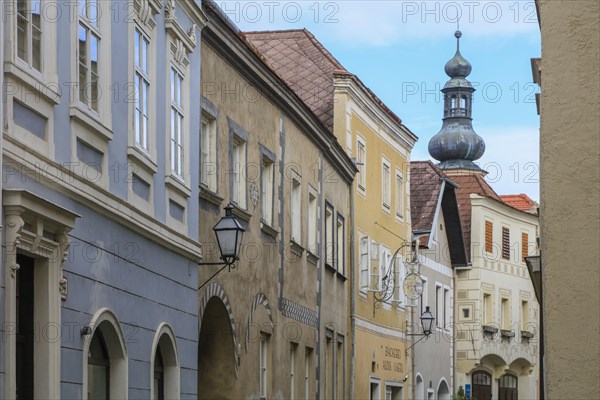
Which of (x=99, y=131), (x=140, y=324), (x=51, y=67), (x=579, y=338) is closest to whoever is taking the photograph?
(x=579, y=338)

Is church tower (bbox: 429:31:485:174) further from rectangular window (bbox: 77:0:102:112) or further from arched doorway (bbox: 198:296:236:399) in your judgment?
rectangular window (bbox: 77:0:102:112)

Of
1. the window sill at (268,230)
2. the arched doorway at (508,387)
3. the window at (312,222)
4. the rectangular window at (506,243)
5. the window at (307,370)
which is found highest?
the rectangular window at (506,243)

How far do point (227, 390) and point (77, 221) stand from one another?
25.6 feet

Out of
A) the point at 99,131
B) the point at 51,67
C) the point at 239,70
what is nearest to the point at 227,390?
the point at 239,70

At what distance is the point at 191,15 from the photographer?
17.8m

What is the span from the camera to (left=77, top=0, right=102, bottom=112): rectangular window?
515 inches

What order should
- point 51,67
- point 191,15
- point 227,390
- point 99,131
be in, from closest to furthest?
point 51,67 < point 99,131 < point 191,15 < point 227,390

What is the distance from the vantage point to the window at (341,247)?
100 feet

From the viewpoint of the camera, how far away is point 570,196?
29.0 ft

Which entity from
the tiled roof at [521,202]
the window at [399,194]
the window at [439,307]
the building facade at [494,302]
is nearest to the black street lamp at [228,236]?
the window at [399,194]

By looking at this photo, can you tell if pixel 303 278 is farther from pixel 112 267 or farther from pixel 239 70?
pixel 112 267

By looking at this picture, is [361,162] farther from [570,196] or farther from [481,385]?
[570,196]

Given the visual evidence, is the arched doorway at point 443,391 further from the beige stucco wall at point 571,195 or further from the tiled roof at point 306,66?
the beige stucco wall at point 571,195

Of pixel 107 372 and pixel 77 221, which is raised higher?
pixel 77 221
